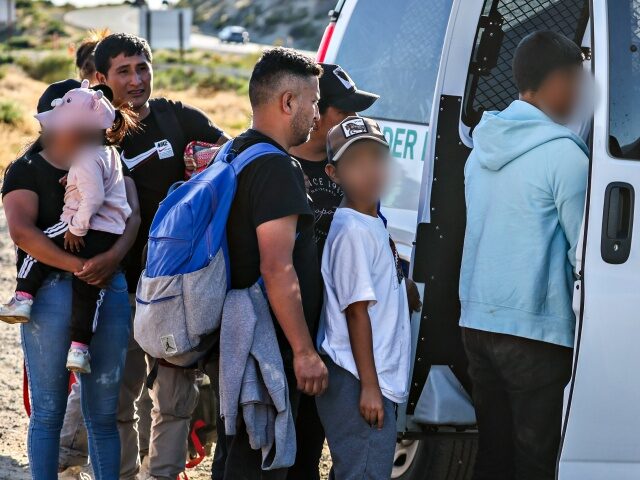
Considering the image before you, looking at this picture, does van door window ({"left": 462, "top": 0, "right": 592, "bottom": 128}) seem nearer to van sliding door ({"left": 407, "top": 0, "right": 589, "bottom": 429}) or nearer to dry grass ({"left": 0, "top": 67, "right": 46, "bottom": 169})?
van sliding door ({"left": 407, "top": 0, "right": 589, "bottom": 429})

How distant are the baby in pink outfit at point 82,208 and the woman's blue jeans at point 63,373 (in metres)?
0.05

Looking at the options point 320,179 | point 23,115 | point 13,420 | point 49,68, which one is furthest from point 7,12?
point 320,179

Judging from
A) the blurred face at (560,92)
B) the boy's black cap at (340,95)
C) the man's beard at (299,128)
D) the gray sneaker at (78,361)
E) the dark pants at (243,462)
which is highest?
the blurred face at (560,92)

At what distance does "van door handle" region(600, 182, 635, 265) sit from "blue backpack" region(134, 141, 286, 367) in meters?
1.02

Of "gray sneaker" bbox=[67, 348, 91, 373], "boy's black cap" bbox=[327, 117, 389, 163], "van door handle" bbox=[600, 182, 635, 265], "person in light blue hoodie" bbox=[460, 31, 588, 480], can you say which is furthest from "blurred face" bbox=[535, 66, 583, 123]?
"gray sneaker" bbox=[67, 348, 91, 373]

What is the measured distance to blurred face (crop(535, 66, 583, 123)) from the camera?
3568 millimetres

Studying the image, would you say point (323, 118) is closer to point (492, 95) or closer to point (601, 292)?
point (492, 95)

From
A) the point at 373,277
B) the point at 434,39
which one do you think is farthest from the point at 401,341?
the point at 434,39

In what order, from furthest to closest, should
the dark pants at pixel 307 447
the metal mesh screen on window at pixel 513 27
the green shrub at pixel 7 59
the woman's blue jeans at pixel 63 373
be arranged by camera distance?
the green shrub at pixel 7 59 → the metal mesh screen on window at pixel 513 27 → the woman's blue jeans at pixel 63 373 → the dark pants at pixel 307 447

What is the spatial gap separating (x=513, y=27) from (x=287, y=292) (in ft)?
5.75

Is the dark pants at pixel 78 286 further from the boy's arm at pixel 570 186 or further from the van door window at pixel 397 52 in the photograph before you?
the boy's arm at pixel 570 186

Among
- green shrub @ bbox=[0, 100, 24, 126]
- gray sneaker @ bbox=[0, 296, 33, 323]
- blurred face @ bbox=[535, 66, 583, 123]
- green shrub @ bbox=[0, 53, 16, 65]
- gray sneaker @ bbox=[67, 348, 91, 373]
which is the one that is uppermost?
blurred face @ bbox=[535, 66, 583, 123]

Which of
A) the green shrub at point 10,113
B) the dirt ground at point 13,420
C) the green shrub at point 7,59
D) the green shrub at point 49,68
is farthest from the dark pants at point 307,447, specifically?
the green shrub at point 7,59

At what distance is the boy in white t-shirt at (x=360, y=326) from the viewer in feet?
11.7
